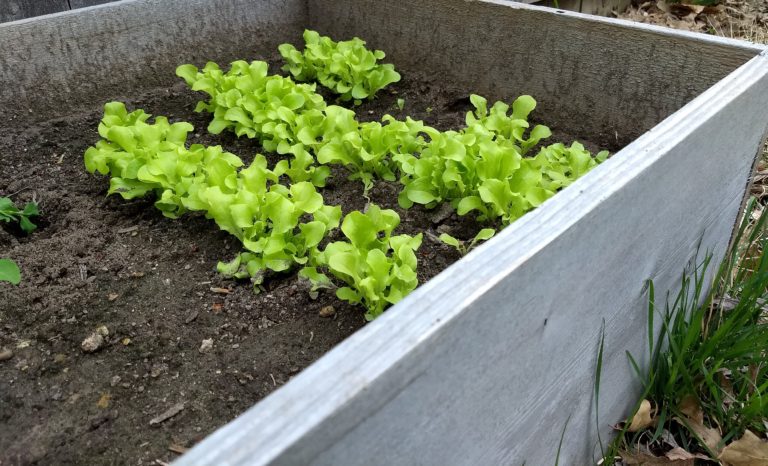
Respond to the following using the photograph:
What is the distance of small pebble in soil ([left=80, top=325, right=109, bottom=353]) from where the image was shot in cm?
105

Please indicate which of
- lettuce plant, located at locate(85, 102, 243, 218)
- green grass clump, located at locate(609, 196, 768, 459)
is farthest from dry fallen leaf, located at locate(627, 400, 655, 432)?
lettuce plant, located at locate(85, 102, 243, 218)

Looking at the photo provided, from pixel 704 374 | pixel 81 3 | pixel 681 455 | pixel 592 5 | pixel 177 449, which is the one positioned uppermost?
pixel 81 3

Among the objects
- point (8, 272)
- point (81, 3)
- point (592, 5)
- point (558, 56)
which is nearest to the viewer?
point (8, 272)

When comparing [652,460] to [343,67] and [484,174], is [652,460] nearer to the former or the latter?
[484,174]

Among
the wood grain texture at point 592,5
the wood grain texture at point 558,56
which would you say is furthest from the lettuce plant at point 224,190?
the wood grain texture at point 592,5

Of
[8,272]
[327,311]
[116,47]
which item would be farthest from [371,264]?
[116,47]

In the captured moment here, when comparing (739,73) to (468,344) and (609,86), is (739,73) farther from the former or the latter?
(468,344)

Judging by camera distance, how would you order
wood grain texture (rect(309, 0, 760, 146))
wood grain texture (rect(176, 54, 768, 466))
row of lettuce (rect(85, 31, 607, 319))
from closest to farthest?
wood grain texture (rect(176, 54, 768, 466)) < row of lettuce (rect(85, 31, 607, 319)) < wood grain texture (rect(309, 0, 760, 146))

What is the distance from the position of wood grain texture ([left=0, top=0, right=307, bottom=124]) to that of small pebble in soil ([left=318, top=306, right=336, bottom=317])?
3.59 ft

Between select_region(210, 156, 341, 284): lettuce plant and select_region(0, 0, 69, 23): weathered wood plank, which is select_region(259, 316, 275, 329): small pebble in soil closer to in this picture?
select_region(210, 156, 341, 284): lettuce plant

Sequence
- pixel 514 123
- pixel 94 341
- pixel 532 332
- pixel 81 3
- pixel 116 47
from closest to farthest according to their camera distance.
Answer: pixel 532 332
pixel 94 341
pixel 514 123
pixel 116 47
pixel 81 3

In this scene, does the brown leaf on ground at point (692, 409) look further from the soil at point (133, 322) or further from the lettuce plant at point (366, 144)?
the lettuce plant at point (366, 144)

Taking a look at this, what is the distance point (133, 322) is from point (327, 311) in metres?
0.35

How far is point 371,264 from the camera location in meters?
1.02
